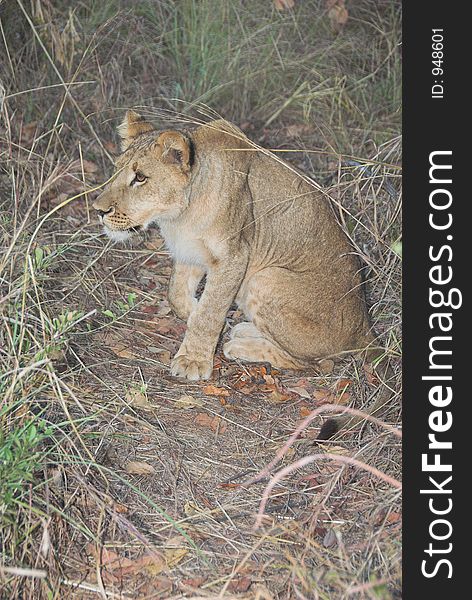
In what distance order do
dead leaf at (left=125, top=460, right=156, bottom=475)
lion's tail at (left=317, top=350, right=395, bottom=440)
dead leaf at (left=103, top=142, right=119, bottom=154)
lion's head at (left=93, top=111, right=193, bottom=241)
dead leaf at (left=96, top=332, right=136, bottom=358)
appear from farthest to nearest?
dead leaf at (left=103, top=142, right=119, bottom=154) → dead leaf at (left=96, top=332, right=136, bottom=358) → lion's head at (left=93, top=111, right=193, bottom=241) → lion's tail at (left=317, top=350, right=395, bottom=440) → dead leaf at (left=125, top=460, right=156, bottom=475)

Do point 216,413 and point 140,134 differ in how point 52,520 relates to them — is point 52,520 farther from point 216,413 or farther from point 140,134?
point 140,134

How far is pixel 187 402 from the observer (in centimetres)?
514

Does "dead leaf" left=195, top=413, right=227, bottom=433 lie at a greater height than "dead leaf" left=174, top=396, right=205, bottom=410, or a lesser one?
lesser

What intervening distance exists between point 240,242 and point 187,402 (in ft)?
3.07

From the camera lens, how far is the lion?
517 cm

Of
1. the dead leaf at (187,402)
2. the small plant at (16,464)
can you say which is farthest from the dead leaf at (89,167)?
the small plant at (16,464)

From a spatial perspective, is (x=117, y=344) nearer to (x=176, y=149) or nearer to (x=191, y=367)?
(x=191, y=367)

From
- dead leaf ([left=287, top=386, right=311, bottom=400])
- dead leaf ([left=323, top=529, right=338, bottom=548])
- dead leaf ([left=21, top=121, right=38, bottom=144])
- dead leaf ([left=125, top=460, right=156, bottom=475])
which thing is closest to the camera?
dead leaf ([left=323, top=529, right=338, bottom=548])

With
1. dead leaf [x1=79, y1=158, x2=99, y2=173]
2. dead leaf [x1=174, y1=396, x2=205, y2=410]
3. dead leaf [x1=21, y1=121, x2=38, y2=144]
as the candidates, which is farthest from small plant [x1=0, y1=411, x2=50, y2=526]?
dead leaf [x1=21, y1=121, x2=38, y2=144]

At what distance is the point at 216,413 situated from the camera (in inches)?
200

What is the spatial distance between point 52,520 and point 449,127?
8.16 feet

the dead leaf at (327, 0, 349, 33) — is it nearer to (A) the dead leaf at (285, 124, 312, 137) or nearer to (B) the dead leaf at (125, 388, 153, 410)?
(A) the dead leaf at (285, 124, 312, 137)

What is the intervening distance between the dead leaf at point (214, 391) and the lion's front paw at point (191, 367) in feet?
0.28

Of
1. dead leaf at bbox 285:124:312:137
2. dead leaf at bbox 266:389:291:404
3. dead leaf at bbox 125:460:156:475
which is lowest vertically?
dead leaf at bbox 125:460:156:475
